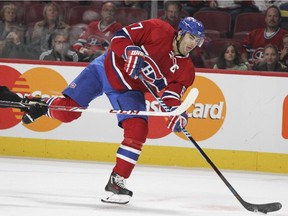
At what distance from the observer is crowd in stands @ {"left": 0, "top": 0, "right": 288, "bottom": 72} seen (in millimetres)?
6441

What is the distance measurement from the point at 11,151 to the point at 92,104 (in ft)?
2.42

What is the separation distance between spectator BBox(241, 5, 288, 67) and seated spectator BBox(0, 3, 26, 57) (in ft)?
6.09

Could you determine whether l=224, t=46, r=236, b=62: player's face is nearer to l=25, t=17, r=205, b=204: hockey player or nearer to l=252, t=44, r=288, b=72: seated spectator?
l=252, t=44, r=288, b=72: seated spectator

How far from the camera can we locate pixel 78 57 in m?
6.48

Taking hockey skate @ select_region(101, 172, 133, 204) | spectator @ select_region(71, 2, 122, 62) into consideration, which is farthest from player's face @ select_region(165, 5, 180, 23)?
hockey skate @ select_region(101, 172, 133, 204)

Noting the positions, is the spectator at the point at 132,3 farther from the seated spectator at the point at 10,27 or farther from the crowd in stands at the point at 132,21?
the seated spectator at the point at 10,27

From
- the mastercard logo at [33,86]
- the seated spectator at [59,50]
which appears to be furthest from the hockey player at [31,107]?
the seated spectator at [59,50]

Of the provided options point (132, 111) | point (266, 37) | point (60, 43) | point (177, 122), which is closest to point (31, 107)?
point (132, 111)

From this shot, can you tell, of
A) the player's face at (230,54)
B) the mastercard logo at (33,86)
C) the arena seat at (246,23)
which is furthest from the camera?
the arena seat at (246,23)

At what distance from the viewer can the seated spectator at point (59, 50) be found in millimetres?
6484

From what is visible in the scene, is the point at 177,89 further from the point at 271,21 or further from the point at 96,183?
the point at 271,21

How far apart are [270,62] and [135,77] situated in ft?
7.44

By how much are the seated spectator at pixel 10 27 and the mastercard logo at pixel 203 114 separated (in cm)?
130

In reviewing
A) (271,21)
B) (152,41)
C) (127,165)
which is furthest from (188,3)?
(127,165)
